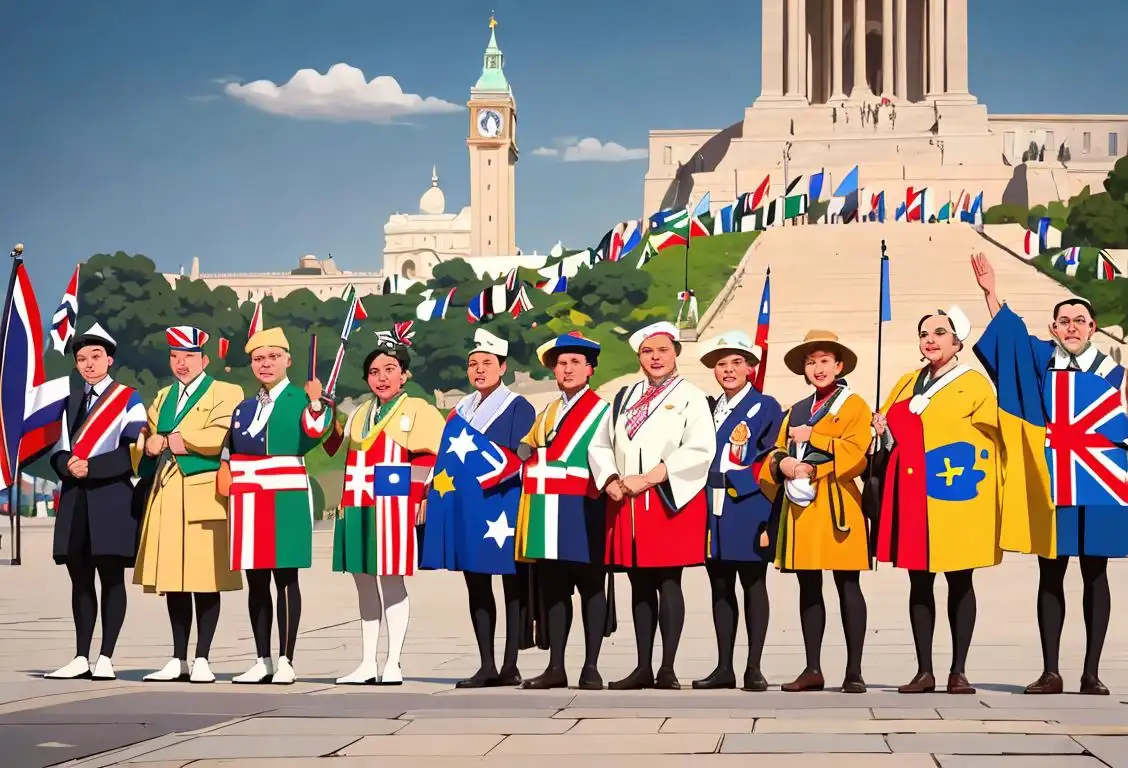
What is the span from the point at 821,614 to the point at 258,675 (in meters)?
2.74

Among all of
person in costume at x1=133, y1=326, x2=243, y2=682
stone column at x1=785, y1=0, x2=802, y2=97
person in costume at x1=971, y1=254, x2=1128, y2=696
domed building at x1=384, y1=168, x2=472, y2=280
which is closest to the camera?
person in costume at x1=971, y1=254, x2=1128, y2=696

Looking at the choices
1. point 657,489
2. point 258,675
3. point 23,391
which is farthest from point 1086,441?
point 23,391

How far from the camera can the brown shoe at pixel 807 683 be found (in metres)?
8.29

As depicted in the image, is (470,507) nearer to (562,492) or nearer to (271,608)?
(562,492)

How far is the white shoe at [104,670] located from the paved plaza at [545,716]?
2.7 inches

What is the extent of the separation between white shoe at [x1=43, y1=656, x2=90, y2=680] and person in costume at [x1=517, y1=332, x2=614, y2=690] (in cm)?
224

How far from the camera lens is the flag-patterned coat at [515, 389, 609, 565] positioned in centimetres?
865

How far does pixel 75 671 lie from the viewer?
898 centimetres

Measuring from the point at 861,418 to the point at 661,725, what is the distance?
2.34 m

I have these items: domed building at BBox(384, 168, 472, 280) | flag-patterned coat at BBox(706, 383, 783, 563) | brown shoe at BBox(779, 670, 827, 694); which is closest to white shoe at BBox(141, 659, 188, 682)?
flag-patterned coat at BBox(706, 383, 783, 563)

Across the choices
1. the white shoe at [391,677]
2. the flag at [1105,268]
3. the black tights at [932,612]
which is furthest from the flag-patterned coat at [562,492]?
the flag at [1105,268]

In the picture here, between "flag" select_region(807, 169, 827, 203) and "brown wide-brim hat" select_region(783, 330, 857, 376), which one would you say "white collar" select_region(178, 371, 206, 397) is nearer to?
"brown wide-brim hat" select_region(783, 330, 857, 376)

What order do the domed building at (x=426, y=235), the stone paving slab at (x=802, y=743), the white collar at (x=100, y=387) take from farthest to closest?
the domed building at (x=426, y=235) → the white collar at (x=100, y=387) → the stone paving slab at (x=802, y=743)

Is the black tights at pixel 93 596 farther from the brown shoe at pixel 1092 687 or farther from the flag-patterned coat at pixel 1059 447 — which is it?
the brown shoe at pixel 1092 687
